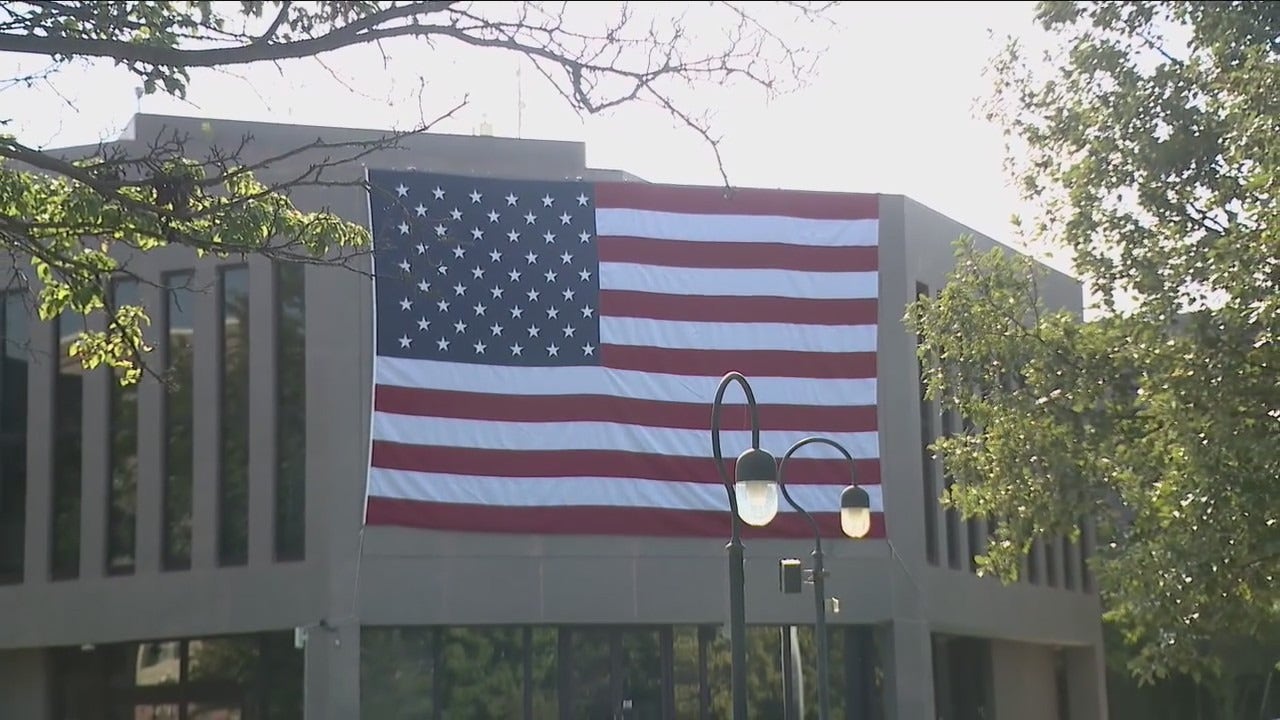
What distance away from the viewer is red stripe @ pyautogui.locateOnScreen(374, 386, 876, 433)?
26.2 m

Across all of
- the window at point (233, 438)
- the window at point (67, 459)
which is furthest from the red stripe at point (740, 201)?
the window at point (67, 459)

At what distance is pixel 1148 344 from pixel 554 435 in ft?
38.2

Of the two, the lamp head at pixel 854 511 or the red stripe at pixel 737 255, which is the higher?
the red stripe at pixel 737 255

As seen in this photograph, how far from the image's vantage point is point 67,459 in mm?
27750

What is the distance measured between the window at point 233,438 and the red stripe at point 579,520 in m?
2.36

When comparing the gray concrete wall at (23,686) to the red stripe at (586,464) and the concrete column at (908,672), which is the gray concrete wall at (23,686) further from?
the concrete column at (908,672)

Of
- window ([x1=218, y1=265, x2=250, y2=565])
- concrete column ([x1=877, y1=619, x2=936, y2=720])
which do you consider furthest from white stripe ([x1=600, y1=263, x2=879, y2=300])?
window ([x1=218, y1=265, x2=250, y2=565])

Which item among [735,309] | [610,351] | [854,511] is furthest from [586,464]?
[854,511]

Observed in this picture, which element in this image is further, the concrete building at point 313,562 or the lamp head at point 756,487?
the concrete building at point 313,562

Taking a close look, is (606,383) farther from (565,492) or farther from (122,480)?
(122,480)

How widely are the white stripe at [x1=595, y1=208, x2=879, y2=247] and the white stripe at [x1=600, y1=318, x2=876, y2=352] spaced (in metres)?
1.49

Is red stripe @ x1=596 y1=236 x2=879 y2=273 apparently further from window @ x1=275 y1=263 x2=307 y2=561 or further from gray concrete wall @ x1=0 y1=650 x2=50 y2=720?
gray concrete wall @ x1=0 y1=650 x2=50 y2=720

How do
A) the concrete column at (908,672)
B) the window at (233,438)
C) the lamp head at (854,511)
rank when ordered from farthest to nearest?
A: the concrete column at (908,672) < the window at (233,438) < the lamp head at (854,511)

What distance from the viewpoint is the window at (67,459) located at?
90.3ft
